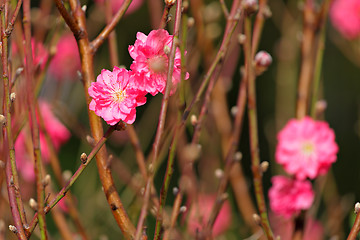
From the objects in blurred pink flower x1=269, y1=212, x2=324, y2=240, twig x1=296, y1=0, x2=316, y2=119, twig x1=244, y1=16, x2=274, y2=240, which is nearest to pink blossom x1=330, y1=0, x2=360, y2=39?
twig x1=296, y1=0, x2=316, y2=119

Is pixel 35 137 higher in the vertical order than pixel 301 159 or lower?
higher

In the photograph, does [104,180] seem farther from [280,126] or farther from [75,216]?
[280,126]

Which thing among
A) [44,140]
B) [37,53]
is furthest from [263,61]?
[44,140]

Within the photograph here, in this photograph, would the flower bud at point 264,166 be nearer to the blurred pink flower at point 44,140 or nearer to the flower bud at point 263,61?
the flower bud at point 263,61

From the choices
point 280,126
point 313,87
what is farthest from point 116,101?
point 280,126

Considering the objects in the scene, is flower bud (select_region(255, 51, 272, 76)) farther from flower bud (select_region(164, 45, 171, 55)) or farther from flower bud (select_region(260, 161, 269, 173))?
flower bud (select_region(164, 45, 171, 55))

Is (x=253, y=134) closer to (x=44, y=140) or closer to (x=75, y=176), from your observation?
(x=75, y=176)

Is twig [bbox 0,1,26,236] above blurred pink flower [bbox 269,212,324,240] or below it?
above

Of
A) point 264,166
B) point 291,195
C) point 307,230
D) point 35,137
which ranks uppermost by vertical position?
point 35,137
